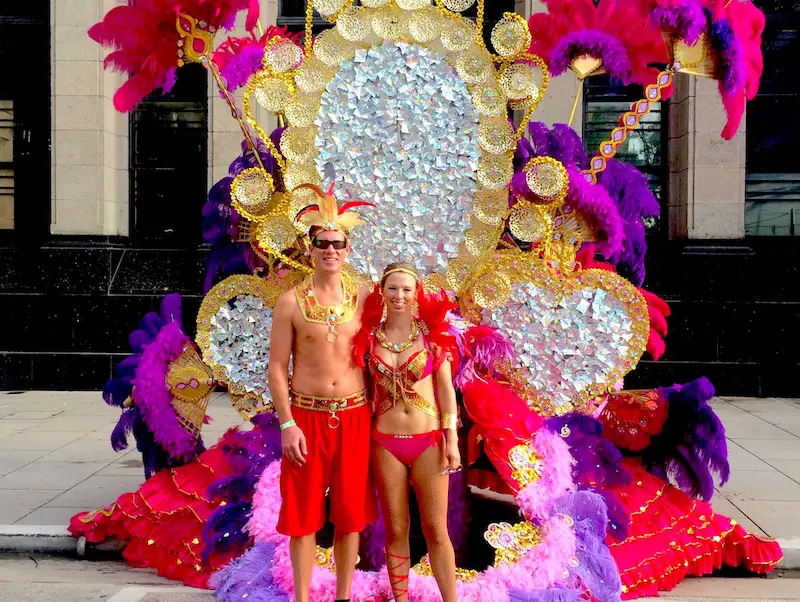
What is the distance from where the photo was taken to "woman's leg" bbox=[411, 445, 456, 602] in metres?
3.67

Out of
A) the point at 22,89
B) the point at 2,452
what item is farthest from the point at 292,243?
the point at 22,89

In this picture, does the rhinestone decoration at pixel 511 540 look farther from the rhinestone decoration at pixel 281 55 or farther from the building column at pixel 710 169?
the building column at pixel 710 169

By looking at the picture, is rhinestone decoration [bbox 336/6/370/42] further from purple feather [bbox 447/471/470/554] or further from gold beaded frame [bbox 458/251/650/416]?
purple feather [bbox 447/471/470/554]

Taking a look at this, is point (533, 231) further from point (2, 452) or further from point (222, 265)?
point (2, 452)

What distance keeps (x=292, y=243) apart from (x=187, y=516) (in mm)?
1604

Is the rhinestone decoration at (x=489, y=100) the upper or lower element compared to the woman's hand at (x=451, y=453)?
upper

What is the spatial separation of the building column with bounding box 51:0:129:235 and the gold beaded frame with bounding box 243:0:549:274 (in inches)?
232

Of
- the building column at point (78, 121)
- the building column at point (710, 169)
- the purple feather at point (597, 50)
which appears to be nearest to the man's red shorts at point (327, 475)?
the purple feather at point (597, 50)

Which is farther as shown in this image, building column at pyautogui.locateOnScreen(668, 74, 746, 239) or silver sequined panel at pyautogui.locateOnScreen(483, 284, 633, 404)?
building column at pyautogui.locateOnScreen(668, 74, 746, 239)

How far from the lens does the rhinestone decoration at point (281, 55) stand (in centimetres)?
473

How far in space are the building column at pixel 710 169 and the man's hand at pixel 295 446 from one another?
7.19 metres

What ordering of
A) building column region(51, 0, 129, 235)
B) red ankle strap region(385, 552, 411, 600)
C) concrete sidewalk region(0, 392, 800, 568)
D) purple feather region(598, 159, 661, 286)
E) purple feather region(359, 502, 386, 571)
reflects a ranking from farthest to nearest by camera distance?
building column region(51, 0, 129, 235)
concrete sidewalk region(0, 392, 800, 568)
purple feather region(598, 159, 661, 286)
purple feather region(359, 502, 386, 571)
red ankle strap region(385, 552, 411, 600)

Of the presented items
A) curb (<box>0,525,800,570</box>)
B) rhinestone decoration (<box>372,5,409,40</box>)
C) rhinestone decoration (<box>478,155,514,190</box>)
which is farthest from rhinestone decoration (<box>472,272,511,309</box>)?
curb (<box>0,525,800,570</box>)

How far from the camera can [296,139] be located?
15.7ft
